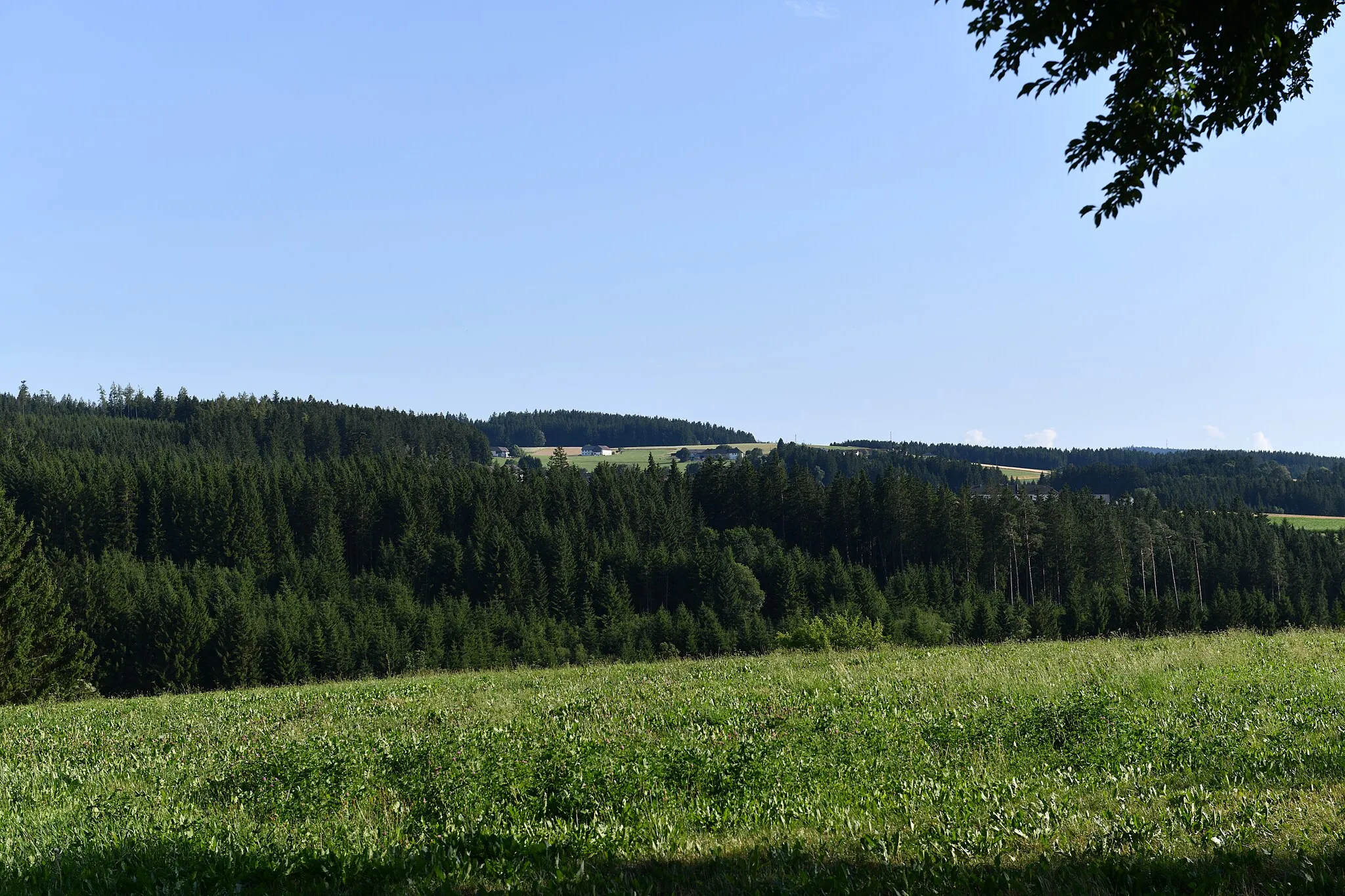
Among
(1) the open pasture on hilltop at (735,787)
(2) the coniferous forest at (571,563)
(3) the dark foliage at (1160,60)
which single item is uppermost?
(3) the dark foliage at (1160,60)

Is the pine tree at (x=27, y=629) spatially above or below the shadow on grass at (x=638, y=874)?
below

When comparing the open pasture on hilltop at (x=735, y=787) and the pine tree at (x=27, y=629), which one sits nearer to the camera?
the open pasture on hilltop at (x=735, y=787)

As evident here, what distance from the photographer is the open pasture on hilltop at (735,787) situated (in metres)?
7.29

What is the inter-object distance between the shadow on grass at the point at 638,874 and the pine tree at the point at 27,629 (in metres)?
38.5

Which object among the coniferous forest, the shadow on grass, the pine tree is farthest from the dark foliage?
the coniferous forest

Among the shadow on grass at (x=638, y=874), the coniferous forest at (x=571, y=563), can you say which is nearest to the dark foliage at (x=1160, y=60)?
the shadow on grass at (x=638, y=874)

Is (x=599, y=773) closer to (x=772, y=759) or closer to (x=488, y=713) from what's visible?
(x=772, y=759)

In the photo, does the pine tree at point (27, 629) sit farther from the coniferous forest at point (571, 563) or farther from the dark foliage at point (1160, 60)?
the dark foliage at point (1160, 60)

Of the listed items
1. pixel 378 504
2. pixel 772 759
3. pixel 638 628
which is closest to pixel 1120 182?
pixel 772 759

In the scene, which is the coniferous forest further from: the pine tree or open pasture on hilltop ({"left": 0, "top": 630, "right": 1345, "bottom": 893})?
open pasture on hilltop ({"left": 0, "top": 630, "right": 1345, "bottom": 893})

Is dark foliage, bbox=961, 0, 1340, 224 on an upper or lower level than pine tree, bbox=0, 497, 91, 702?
upper

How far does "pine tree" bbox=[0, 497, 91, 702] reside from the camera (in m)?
40.5

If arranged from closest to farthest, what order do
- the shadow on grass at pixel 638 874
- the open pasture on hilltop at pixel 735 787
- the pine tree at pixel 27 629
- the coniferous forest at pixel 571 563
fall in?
the shadow on grass at pixel 638 874
the open pasture on hilltop at pixel 735 787
the pine tree at pixel 27 629
the coniferous forest at pixel 571 563

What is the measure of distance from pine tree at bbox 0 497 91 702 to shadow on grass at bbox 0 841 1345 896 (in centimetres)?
3854
